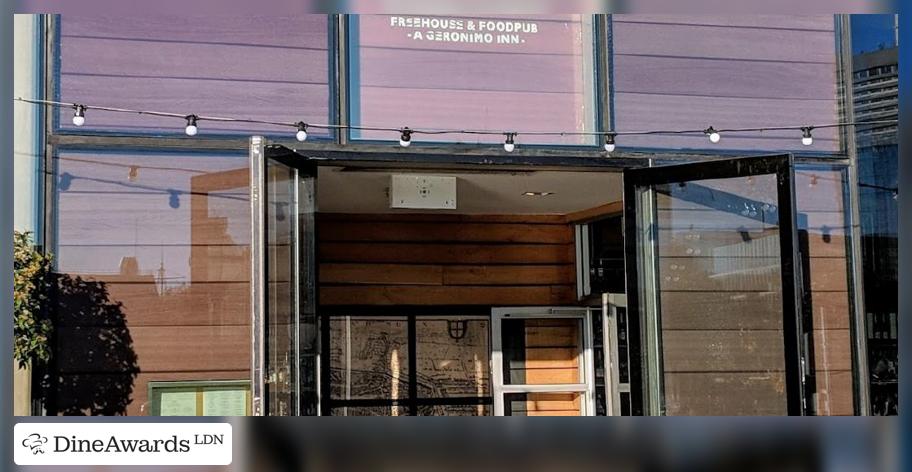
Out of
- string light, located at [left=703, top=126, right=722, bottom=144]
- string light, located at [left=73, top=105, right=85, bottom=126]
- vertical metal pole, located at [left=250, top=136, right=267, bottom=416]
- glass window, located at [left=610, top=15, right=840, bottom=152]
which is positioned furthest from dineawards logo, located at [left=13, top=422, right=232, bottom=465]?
string light, located at [left=703, top=126, right=722, bottom=144]

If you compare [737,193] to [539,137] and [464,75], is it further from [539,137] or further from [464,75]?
[464,75]

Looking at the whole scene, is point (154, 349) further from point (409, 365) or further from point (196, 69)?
point (409, 365)

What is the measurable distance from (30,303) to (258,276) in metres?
0.59

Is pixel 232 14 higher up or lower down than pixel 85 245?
higher up

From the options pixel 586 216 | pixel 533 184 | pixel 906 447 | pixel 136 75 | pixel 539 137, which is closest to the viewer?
pixel 906 447

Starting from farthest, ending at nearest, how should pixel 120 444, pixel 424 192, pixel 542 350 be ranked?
pixel 542 350 < pixel 424 192 < pixel 120 444

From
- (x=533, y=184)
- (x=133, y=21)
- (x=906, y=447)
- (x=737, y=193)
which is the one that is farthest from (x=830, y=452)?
(x=133, y=21)

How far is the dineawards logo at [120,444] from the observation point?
2.62 meters

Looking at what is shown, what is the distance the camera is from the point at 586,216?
197 inches

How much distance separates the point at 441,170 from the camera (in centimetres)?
349

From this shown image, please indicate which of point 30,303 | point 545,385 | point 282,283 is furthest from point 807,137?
point 545,385

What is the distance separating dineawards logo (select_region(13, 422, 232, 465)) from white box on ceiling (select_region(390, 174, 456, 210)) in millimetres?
1276

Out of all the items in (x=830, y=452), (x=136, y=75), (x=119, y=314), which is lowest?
(x=830, y=452)

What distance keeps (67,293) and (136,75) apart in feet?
2.06
